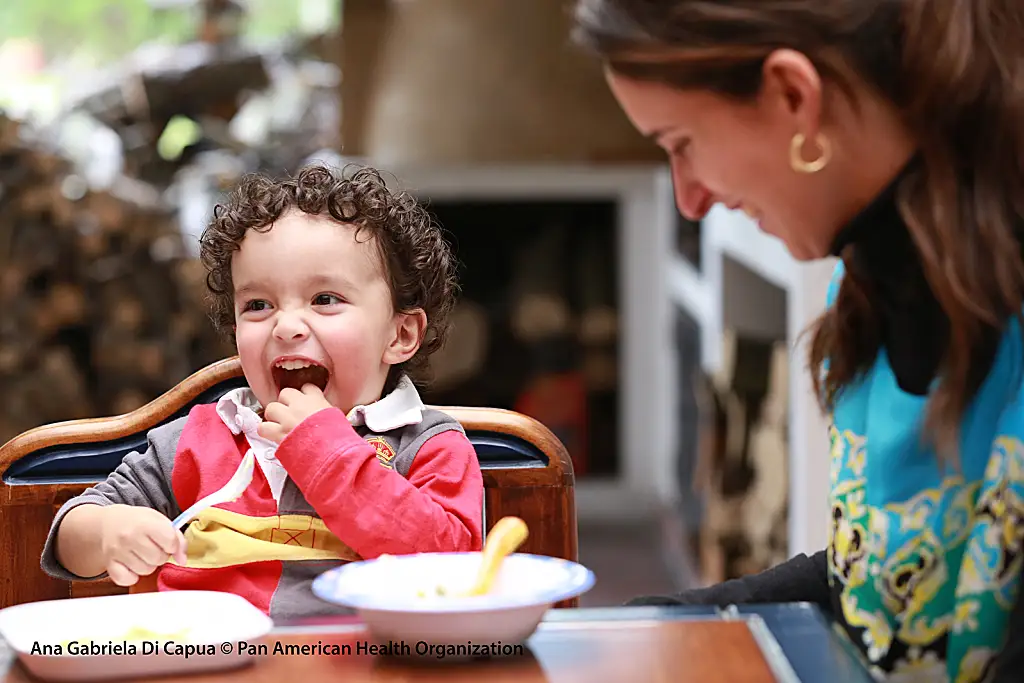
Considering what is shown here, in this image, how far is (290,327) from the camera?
3.83 feet

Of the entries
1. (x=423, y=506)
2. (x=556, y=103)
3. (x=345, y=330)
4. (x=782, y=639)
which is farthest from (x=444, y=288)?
(x=556, y=103)

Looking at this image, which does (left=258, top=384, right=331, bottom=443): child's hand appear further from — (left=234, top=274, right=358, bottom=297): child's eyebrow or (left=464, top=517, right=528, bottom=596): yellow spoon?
(left=464, top=517, right=528, bottom=596): yellow spoon

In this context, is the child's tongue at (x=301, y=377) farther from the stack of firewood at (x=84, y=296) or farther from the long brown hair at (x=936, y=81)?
the stack of firewood at (x=84, y=296)

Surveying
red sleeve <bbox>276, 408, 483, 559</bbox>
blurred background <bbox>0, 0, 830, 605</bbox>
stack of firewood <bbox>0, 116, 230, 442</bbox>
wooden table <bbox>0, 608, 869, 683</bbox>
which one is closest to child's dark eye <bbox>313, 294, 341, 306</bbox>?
red sleeve <bbox>276, 408, 483, 559</bbox>

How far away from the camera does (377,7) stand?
3.56 meters

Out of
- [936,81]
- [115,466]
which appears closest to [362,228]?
[115,466]

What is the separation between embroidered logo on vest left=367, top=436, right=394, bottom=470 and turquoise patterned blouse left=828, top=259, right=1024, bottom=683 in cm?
39

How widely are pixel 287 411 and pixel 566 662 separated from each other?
1.22 ft

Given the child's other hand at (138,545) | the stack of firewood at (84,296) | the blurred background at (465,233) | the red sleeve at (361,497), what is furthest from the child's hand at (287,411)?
the stack of firewood at (84,296)

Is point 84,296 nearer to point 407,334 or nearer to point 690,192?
point 407,334

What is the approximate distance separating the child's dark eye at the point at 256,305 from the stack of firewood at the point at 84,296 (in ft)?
6.04

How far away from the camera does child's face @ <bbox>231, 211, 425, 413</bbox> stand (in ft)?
3.89

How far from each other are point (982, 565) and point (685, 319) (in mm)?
2599

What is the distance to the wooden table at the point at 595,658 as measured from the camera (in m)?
0.87
